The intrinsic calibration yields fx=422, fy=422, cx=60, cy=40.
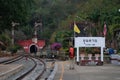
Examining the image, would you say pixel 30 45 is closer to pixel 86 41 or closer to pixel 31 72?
pixel 86 41

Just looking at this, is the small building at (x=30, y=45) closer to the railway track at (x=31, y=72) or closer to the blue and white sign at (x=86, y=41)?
the railway track at (x=31, y=72)

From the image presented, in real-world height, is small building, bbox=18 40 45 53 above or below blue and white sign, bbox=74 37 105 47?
above

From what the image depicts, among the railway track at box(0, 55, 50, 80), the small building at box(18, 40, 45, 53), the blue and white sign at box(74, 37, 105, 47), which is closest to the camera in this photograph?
the railway track at box(0, 55, 50, 80)

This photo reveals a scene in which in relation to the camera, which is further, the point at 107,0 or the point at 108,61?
the point at 107,0

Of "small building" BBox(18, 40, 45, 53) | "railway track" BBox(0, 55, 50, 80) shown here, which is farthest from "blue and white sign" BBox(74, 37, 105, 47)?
"small building" BBox(18, 40, 45, 53)

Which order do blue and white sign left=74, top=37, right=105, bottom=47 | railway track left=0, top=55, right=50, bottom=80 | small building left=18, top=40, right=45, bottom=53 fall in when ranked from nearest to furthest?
railway track left=0, top=55, right=50, bottom=80, blue and white sign left=74, top=37, right=105, bottom=47, small building left=18, top=40, right=45, bottom=53

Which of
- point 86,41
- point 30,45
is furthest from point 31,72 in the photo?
point 30,45

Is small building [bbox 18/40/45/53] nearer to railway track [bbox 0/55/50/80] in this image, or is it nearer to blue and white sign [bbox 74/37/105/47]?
railway track [bbox 0/55/50/80]

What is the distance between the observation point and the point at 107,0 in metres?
77.9

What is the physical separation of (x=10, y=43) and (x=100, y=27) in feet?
124

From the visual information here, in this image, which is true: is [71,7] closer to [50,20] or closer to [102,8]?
[50,20]

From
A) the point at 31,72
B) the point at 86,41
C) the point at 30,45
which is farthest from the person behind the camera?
the point at 30,45

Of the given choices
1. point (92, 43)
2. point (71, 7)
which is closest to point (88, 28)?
point (92, 43)

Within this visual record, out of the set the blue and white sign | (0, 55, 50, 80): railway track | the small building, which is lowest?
(0, 55, 50, 80): railway track
